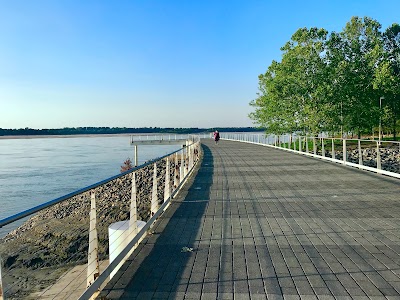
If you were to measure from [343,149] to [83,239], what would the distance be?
39.6ft

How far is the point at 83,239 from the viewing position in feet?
52.0

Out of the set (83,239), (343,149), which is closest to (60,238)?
(83,239)

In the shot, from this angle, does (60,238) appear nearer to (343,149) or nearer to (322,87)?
(343,149)

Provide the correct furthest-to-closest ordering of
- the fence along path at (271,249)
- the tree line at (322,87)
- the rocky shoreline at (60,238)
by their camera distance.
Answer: the tree line at (322,87)
the rocky shoreline at (60,238)
the fence along path at (271,249)

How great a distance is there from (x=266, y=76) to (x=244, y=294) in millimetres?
39789

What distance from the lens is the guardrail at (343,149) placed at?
15737mm

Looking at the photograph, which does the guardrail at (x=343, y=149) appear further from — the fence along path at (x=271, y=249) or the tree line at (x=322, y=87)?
the fence along path at (x=271, y=249)

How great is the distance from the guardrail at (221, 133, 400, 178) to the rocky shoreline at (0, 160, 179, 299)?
915cm

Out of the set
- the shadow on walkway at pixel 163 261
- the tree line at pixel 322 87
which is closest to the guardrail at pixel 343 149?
the tree line at pixel 322 87

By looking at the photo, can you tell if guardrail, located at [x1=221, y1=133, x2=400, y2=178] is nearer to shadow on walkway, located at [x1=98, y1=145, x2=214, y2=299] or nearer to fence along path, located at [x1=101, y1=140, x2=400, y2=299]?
fence along path, located at [x1=101, y1=140, x2=400, y2=299]

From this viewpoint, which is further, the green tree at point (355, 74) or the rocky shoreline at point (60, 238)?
the green tree at point (355, 74)

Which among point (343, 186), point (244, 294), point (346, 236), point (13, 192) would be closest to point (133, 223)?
point (244, 294)

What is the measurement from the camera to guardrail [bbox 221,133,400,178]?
1574cm

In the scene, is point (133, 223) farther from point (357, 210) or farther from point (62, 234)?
point (62, 234)
